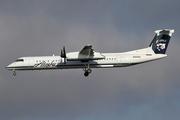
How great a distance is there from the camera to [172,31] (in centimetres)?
3347

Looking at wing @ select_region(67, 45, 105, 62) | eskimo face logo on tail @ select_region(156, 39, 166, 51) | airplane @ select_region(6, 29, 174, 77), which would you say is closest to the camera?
wing @ select_region(67, 45, 105, 62)

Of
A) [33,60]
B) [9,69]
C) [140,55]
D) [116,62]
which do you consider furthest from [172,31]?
[9,69]

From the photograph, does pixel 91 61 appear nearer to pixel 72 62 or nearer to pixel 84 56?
pixel 84 56

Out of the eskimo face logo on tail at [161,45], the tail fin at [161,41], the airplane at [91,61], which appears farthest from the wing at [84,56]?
the eskimo face logo on tail at [161,45]

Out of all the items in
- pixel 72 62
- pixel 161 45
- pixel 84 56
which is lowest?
pixel 72 62

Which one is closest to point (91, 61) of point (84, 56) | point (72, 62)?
point (84, 56)

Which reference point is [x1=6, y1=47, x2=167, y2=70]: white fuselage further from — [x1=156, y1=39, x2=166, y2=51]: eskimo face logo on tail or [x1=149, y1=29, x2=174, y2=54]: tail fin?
[x1=156, y1=39, x2=166, y2=51]: eskimo face logo on tail

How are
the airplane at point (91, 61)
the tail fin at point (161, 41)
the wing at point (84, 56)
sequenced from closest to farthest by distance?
the wing at point (84, 56) < the airplane at point (91, 61) < the tail fin at point (161, 41)

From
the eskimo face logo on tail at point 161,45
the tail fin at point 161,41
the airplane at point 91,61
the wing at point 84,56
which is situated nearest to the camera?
the wing at point 84,56

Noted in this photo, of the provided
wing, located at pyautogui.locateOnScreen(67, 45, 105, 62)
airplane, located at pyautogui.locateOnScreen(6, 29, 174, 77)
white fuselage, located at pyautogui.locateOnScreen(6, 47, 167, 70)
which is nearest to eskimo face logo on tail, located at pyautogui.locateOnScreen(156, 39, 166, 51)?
airplane, located at pyautogui.locateOnScreen(6, 29, 174, 77)

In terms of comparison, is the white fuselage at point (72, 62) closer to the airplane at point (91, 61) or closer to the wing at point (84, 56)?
the airplane at point (91, 61)

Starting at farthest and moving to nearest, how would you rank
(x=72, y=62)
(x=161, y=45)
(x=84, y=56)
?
(x=161, y=45)
(x=72, y=62)
(x=84, y=56)

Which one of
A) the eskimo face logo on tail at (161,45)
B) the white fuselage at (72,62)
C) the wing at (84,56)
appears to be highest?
the eskimo face logo on tail at (161,45)

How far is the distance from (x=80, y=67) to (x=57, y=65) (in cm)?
285
